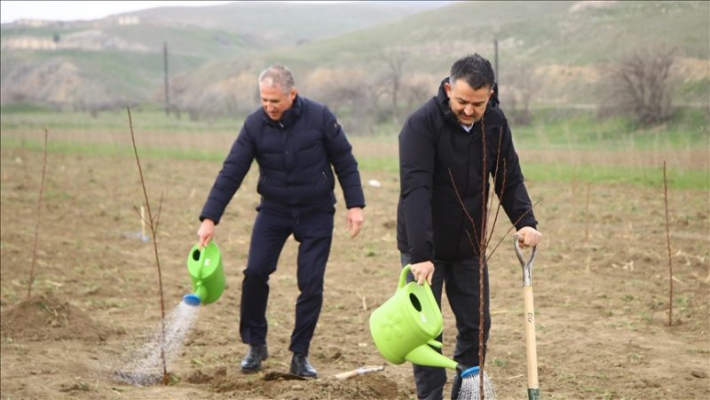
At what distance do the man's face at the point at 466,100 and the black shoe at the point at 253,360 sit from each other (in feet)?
8.58

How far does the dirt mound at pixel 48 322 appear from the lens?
8102 millimetres

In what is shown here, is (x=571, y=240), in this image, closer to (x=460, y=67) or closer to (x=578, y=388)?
(x=578, y=388)

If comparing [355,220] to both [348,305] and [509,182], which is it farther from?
[348,305]

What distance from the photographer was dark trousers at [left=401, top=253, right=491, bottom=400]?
5.32 m

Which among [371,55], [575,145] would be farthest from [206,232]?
[371,55]

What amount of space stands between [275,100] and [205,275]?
116cm

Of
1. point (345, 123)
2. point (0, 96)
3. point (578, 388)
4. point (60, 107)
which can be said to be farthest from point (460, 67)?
point (0, 96)

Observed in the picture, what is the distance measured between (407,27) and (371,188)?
3299 inches

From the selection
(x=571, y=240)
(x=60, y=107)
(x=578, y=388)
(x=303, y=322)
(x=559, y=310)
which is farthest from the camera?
(x=60, y=107)

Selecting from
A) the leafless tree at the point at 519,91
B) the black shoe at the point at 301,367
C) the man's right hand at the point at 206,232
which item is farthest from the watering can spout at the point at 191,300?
the leafless tree at the point at 519,91

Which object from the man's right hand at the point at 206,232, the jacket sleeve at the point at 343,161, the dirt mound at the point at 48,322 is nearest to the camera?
the man's right hand at the point at 206,232

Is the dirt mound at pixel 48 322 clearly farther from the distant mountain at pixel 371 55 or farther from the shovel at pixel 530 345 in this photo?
the distant mountain at pixel 371 55

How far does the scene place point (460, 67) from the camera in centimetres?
489

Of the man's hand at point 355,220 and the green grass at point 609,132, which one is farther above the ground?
the man's hand at point 355,220
